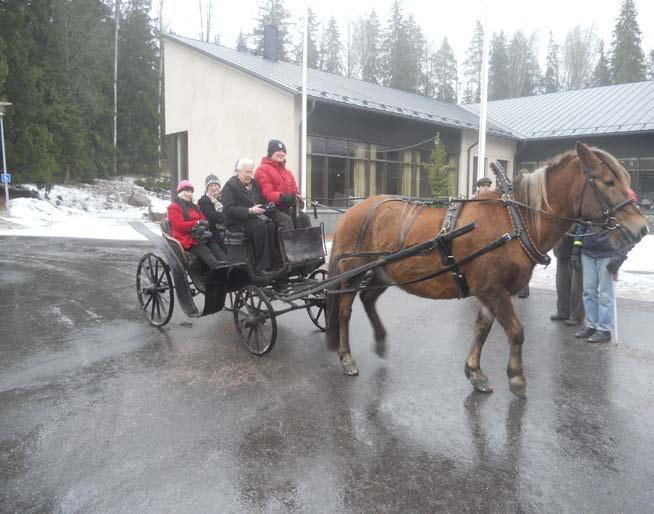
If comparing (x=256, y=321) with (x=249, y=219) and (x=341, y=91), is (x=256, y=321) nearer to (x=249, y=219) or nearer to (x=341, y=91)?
(x=249, y=219)

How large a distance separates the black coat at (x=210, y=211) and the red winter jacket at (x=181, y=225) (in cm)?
14

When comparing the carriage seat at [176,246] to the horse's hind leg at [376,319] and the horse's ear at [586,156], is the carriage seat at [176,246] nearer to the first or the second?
the horse's hind leg at [376,319]

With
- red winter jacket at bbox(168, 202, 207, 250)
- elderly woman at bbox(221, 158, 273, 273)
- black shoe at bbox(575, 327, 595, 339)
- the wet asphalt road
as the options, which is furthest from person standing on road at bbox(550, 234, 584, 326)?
red winter jacket at bbox(168, 202, 207, 250)

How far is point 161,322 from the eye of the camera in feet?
21.2

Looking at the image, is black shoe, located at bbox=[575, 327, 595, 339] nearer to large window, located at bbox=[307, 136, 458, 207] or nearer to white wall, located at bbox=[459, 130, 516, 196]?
large window, located at bbox=[307, 136, 458, 207]

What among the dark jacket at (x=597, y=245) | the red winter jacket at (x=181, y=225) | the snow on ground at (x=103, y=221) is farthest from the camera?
the snow on ground at (x=103, y=221)

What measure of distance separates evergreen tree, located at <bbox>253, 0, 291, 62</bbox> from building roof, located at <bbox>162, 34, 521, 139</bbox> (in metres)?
25.7

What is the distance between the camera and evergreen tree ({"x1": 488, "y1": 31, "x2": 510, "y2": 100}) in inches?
2108

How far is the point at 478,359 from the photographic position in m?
4.50

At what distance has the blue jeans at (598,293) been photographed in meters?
5.85

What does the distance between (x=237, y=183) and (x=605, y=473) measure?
167 inches

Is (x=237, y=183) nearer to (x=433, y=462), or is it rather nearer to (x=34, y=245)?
(x=433, y=462)

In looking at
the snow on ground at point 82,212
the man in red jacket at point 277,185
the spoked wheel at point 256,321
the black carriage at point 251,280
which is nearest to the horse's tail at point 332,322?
the black carriage at point 251,280

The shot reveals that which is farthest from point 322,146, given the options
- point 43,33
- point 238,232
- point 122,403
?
point 43,33
